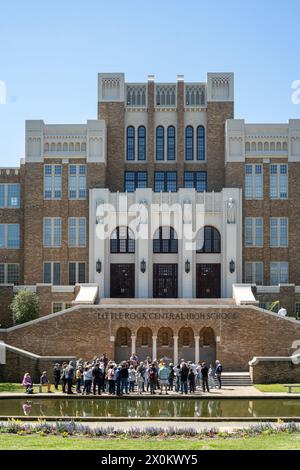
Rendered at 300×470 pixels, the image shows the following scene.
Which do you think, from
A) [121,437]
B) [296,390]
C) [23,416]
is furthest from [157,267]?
[121,437]

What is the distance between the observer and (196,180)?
62.1 m

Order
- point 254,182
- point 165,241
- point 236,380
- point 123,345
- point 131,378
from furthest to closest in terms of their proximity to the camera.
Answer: point 254,182
point 165,241
point 123,345
point 236,380
point 131,378

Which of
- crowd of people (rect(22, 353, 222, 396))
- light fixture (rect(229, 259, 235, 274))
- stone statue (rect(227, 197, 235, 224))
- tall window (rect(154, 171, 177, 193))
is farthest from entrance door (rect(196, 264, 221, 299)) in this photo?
crowd of people (rect(22, 353, 222, 396))

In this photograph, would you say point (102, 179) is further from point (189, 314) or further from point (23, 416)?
point (23, 416)

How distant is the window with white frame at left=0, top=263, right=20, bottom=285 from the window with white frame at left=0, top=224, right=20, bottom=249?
1380mm

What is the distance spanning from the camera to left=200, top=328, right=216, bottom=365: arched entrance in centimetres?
4890

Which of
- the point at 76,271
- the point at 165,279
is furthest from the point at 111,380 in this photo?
the point at 76,271

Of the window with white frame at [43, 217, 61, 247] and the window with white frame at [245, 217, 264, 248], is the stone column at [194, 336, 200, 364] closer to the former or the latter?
the window with white frame at [245, 217, 264, 248]

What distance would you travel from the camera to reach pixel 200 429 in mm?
25188

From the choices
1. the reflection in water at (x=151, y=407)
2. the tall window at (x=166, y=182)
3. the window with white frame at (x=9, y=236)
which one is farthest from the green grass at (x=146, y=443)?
the tall window at (x=166, y=182)

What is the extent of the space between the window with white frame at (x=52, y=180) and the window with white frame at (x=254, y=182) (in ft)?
43.8

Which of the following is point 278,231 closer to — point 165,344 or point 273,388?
point 165,344

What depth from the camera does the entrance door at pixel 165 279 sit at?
58188 mm

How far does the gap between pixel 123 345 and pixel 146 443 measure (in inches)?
1062
